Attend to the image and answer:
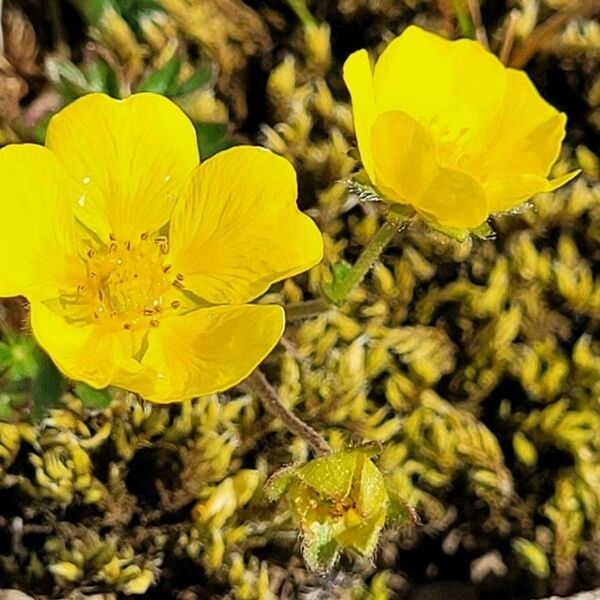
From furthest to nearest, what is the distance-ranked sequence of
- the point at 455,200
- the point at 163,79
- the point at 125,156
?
the point at 163,79, the point at 125,156, the point at 455,200

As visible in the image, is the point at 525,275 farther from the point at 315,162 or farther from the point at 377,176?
the point at 377,176

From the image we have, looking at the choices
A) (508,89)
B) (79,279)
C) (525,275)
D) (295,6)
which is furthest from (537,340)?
(79,279)

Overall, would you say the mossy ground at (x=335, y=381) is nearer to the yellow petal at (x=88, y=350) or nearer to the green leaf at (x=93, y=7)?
the green leaf at (x=93, y=7)

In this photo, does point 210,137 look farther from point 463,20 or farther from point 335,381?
point 463,20

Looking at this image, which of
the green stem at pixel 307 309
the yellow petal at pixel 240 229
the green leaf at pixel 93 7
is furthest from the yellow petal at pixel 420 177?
the green leaf at pixel 93 7

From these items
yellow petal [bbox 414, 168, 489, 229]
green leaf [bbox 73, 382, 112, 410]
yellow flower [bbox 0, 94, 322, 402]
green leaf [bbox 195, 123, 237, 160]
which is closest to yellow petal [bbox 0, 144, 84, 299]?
yellow flower [bbox 0, 94, 322, 402]

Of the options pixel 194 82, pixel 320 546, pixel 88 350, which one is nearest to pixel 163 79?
pixel 194 82
